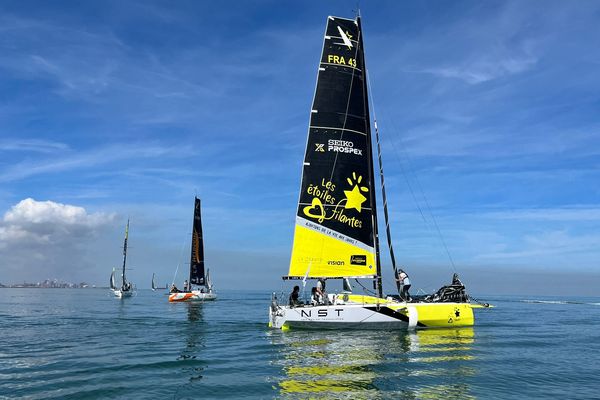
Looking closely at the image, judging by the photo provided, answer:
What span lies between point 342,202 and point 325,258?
301cm

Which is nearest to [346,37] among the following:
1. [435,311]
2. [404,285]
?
[404,285]

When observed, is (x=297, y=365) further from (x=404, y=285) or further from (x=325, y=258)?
(x=404, y=285)

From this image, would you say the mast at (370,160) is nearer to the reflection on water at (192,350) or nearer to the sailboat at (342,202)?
the sailboat at (342,202)

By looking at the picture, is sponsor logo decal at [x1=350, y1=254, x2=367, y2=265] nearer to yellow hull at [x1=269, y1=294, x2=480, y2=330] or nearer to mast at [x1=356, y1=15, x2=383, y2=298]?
mast at [x1=356, y1=15, x2=383, y2=298]

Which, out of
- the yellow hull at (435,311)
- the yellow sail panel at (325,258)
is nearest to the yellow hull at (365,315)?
the yellow hull at (435,311)

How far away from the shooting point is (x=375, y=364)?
15.5 m

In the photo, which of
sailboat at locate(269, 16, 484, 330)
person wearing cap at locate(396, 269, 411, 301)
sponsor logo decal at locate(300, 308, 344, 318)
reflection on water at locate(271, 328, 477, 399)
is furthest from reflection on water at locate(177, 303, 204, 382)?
person wearing cap at locate(396, 269, 411, 301)

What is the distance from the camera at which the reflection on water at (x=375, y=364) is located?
1234 centimetres

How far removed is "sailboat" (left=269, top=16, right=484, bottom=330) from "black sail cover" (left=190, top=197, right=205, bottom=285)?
42.6 meters

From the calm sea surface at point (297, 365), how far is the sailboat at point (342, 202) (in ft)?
4.70

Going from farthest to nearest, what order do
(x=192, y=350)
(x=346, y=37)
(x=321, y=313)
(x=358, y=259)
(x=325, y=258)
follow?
(x=346, y=37) < (x=358, y=259) < (x=325, y=258) < (x=321, y=313) < (x=192, y=350)

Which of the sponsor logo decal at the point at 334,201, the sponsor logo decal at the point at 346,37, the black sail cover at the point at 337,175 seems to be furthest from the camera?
the sponsor logo decal at the point at 346,37

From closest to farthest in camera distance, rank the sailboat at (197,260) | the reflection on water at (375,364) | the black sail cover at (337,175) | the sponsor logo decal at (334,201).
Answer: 1. the reflection on water at (375,364)
2. the black sail cover at (337,175)
3. the sponsor logo decal at (334,201)
4. the sailboat at (197,260)

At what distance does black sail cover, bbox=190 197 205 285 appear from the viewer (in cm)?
6494
